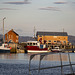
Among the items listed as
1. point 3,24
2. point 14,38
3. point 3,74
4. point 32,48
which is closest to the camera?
point 3,74

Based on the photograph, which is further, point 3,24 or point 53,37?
point 53,37

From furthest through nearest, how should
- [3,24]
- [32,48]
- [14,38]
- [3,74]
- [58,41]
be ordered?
[58,41]
[14,38]
[32,48]
[3,24]
[3,74]

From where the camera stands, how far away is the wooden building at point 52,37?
619ft

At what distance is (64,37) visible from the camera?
641 ft

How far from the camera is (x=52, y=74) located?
33750 millimetres

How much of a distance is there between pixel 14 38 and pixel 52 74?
14788cm

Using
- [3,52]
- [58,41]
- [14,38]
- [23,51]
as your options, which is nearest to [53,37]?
[58,41]

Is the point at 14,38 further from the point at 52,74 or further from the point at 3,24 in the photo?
the point at 52,74

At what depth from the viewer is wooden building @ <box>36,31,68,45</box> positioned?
189 meters

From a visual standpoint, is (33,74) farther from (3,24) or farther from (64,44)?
(64,44)

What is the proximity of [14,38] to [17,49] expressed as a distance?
27.8 metres

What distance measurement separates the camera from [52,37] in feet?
625

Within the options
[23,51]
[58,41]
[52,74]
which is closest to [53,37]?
[58,41]

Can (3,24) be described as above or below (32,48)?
above
